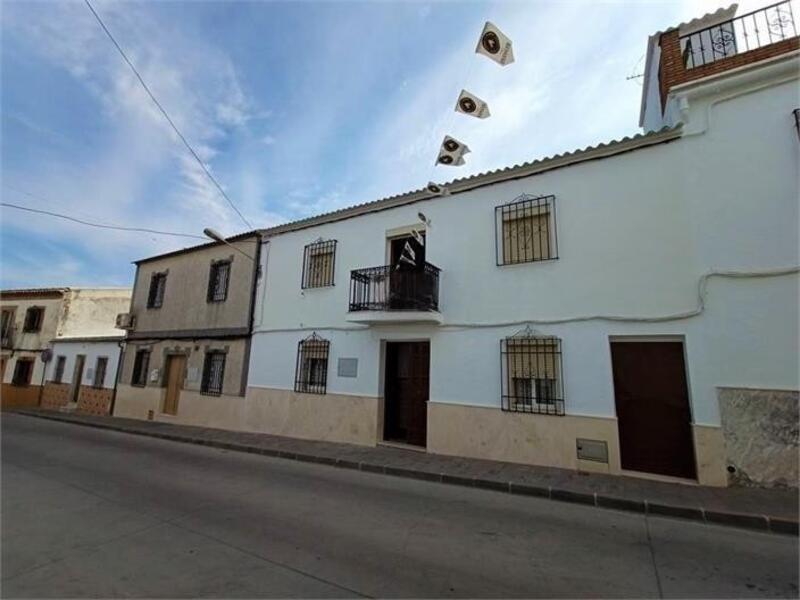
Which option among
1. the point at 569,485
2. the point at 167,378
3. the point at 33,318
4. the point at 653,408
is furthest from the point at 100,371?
the point at 653,408

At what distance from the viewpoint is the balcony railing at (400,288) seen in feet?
26.9

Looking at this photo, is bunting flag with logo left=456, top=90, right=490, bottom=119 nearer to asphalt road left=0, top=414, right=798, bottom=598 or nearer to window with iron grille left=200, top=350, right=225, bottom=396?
asphalt road left=0, top=414, right=798, bottom=598

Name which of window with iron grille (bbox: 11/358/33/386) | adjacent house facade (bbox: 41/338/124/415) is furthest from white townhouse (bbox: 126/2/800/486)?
window with iron grille (bbox: 11/358/33/386)

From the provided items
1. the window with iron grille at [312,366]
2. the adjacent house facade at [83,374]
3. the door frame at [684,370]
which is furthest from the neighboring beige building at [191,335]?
the door frame at [684,370]

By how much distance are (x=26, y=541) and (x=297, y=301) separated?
7302mm

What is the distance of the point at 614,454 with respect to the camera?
633cm

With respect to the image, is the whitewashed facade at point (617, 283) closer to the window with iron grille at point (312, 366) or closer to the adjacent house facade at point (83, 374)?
the window with iron grille at point (312, 366)

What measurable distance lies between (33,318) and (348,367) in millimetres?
22512

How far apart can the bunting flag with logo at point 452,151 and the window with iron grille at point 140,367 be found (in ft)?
43.8

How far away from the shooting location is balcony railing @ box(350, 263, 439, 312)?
323 inches

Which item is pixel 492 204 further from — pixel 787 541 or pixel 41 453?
pixel 41 453

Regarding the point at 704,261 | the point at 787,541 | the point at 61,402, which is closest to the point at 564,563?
the point at 787,541

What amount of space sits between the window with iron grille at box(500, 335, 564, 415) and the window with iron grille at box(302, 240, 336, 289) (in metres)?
5.05

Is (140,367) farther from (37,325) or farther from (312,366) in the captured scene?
(37,325)
